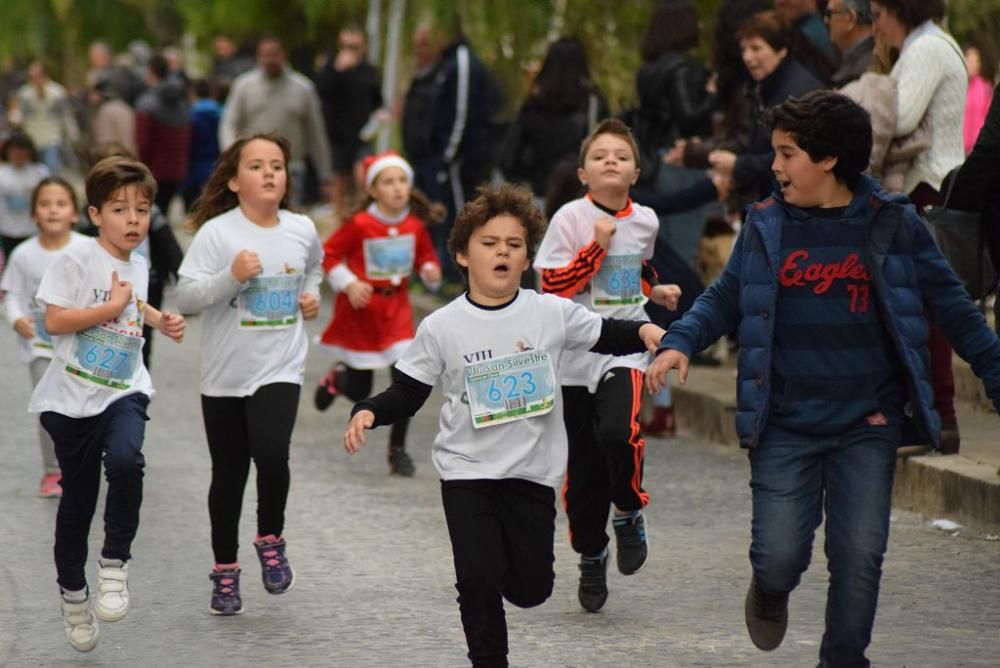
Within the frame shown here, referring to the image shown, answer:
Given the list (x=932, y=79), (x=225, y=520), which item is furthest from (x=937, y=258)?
(x=932, y=79)

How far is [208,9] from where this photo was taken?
93.4ft

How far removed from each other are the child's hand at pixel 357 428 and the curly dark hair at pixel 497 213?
24.5 inches

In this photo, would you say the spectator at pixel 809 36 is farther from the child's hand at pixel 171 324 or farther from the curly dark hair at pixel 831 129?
the curly dark hair at pixel 831 129

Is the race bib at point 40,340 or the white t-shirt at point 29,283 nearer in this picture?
the white t-shirt at point 29,283

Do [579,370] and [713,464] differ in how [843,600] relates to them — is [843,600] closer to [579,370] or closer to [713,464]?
[579,370]

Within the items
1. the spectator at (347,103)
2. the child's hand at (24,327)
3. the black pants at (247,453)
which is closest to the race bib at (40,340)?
the child's hand at (24,327)

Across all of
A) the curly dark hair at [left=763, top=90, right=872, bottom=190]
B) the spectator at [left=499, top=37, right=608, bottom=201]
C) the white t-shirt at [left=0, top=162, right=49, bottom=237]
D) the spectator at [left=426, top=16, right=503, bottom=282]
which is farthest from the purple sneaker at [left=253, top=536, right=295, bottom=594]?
the spectator at [left=426, top=16, right=503, bottom=282]

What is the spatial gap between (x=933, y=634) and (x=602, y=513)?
47.4 inches

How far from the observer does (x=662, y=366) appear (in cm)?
561

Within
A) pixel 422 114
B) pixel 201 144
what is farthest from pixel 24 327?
pixel 201 144

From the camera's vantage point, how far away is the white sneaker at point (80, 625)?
6.69 m

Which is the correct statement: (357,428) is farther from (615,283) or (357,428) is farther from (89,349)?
(615,283)

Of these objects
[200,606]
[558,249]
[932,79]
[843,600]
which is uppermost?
[932,79]

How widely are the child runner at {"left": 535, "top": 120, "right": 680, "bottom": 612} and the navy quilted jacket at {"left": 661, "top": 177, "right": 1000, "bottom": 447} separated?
150 cm
